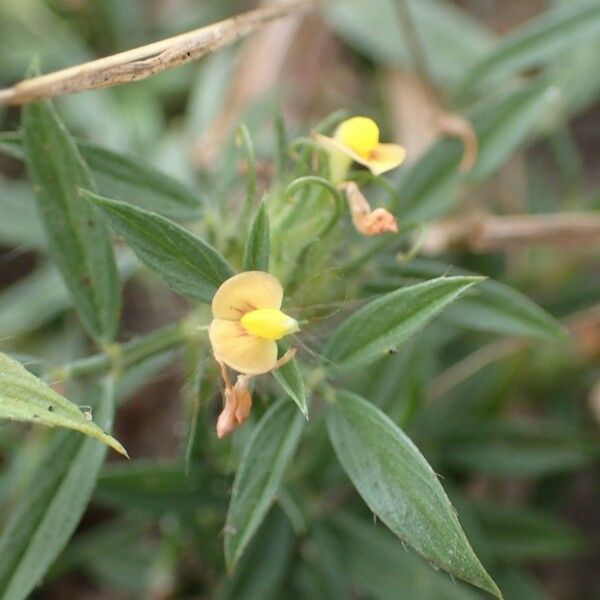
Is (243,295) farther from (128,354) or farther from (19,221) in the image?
(19,221)

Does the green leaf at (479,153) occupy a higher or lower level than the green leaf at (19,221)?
higher

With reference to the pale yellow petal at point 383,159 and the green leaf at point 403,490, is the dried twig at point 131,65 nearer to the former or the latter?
the pale yellow petal at point 383,159

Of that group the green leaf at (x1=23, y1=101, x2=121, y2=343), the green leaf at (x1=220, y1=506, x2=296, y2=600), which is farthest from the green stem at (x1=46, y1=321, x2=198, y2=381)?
the green leaf at (x1=220, y1=506, x2=296, y2=600)

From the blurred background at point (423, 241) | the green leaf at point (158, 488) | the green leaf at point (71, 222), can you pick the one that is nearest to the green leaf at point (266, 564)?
the blurred background at point (423, 241)

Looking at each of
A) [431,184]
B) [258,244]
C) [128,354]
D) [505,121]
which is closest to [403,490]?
[258,244]

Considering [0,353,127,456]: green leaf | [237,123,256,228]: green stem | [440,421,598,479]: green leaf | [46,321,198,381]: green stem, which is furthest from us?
[440,421,598,479]: green leaf

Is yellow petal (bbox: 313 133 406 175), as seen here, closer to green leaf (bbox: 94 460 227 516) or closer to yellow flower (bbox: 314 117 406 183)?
yellow flower (bbox: 314 117 406 183)
